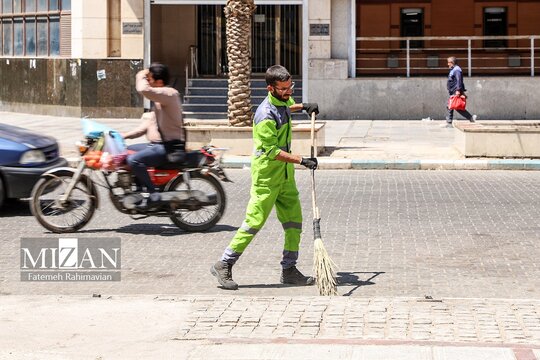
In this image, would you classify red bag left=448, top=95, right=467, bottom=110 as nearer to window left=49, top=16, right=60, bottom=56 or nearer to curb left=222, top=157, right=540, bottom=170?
curb left=222, top=157, right=540, bottom=170

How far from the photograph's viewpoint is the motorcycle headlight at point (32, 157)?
14.3 meters

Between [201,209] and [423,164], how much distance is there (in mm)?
7711

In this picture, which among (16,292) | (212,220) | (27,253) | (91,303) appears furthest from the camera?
(212,220)

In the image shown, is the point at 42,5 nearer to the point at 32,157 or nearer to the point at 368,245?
the point at 32,157

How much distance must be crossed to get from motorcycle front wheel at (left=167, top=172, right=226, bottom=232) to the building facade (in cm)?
1813

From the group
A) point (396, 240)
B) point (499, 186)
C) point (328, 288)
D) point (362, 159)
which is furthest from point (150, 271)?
point (362, 159)

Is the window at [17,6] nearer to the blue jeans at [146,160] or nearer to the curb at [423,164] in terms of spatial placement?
the curb at [423,164]

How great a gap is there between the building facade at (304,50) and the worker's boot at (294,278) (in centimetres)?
2090

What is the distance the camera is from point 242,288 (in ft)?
33.6

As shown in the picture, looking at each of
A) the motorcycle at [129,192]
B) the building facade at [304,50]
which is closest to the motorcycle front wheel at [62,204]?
the motorcycle at [129,192]

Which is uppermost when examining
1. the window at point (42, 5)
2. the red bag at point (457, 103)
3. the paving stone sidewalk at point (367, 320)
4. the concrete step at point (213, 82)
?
the window at point (42, 5)

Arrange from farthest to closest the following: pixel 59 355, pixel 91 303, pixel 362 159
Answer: pixel 362 159, pixel 91 303, pixel 59 355

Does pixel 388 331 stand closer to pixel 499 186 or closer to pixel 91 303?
pixel 91 303

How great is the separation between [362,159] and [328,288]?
437 inches
